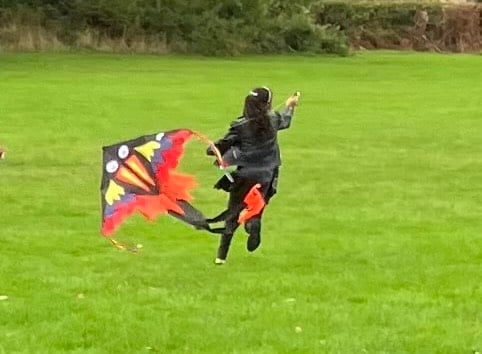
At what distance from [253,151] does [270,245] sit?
2.33 m

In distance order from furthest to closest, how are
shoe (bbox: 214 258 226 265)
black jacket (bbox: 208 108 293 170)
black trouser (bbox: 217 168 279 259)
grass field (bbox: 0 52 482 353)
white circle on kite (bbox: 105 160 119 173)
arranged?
1. shoe (bbox: 214 258 226 265)
2. white circle on kite (bbox: 105 160 119 173)
3. black trouser (bbox: 217 168 279 259)
4. black jacket (bbox: 208 108 293 170)
5. grass field (bbox: 0 52 482 353)

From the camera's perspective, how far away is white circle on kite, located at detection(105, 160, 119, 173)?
12234mm

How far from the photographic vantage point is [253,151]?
12.0 meters

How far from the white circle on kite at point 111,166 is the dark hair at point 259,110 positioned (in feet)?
4.24

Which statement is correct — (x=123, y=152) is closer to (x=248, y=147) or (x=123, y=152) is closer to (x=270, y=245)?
(x=248, y=147)

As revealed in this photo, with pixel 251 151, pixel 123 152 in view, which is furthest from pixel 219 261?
pixel 123 152

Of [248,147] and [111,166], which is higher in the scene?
[248,147]

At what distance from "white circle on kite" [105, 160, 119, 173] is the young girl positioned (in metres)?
0.88

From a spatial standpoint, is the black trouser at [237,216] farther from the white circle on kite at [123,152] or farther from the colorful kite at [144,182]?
the white circle on kite at [123,152]

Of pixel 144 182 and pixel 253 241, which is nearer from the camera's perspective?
pixel 144 182

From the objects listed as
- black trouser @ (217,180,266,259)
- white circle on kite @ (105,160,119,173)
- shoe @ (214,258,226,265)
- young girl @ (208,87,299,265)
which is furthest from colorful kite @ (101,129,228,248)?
shoe @ (214,258,226,265)

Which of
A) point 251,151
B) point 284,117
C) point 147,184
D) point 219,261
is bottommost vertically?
point 219,261

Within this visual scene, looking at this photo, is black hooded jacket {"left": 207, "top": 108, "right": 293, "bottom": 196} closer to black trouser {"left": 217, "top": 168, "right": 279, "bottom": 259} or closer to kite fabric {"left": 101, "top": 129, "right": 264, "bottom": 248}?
black trouser {"left": 217, "top": 168, "right": 279, "bottom": 259}

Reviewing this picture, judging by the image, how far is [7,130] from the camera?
87.8ft
